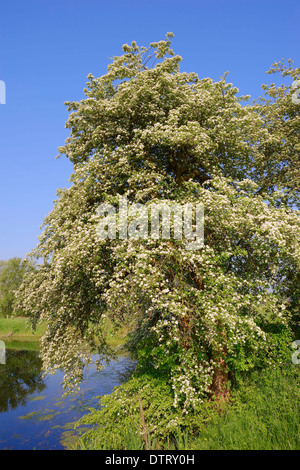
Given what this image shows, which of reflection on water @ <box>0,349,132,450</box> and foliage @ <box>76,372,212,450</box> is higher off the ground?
foliage @ <box>76,372,212,450</box>

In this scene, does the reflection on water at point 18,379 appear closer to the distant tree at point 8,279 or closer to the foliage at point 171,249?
the foliage at point 171,249

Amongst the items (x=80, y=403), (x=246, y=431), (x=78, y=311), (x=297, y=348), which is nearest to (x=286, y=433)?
(x=246, y=431)

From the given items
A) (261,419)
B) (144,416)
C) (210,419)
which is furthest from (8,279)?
(261,419)

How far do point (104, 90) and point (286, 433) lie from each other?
1608 centimetres

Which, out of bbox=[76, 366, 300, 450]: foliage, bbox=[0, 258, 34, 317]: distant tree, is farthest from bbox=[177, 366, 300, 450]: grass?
bbox=[0, 258, 34, 317]: distant tree

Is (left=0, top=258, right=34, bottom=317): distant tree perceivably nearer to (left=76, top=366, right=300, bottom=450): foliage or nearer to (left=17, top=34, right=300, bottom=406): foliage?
(left=17, top=34, right=300, bottom=406): foliage

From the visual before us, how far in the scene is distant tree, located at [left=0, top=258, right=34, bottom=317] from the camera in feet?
199

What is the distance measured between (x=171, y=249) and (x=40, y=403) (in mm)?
17136

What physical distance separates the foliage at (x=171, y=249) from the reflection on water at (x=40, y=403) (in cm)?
469

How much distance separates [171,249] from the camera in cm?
1030

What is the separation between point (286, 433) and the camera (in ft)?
23.1

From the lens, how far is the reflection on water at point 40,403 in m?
15.3

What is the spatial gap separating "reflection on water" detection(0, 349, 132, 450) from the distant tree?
32.4 metres
